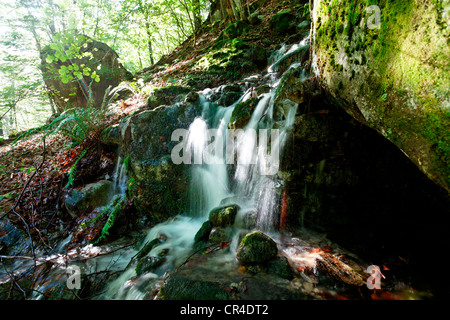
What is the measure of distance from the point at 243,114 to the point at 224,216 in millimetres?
2126

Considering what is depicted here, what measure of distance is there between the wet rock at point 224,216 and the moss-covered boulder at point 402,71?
2.53m

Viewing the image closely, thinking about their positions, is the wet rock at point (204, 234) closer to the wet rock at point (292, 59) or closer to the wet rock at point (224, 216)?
the wet rock at point (224, 216)

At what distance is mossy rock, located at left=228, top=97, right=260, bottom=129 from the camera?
4117 mm

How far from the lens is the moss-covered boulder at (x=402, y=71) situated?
141 cm

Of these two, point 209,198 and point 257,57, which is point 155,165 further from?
point 257,57

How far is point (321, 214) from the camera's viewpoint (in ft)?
12.7

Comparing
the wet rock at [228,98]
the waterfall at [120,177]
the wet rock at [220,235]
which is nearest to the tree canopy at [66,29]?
the waterfall at [120,177]

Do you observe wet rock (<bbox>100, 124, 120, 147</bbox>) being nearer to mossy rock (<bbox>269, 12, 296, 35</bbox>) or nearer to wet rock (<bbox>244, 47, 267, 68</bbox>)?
wet rock (<bbox>244, 47, 267, 68</bbox>)
